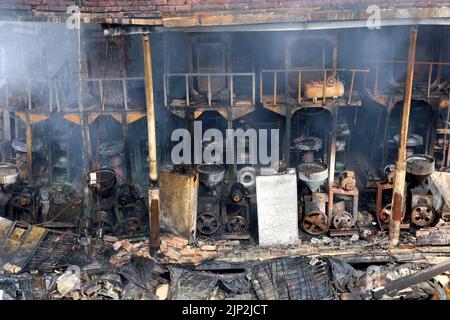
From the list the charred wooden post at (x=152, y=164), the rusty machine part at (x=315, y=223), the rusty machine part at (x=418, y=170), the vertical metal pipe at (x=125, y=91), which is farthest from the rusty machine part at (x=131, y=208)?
the rusty machine part at (x=418, y=170)

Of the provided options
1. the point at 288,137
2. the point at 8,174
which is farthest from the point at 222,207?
the point at 8,174

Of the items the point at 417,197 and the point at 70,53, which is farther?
the point at 70,53

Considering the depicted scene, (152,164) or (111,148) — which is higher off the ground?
(152,164)

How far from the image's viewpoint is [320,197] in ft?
56.8

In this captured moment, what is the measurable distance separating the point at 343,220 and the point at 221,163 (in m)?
4.02

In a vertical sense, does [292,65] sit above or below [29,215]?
above

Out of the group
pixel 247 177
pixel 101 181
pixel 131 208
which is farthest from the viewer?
pixel 247 177

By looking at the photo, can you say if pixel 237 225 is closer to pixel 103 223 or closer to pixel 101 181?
pixel 103 223

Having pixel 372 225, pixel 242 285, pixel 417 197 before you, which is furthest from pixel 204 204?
pixel 417 197

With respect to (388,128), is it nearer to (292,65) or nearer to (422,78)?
(422,78)

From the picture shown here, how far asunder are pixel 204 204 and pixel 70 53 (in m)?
6.24

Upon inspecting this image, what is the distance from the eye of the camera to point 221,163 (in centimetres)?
1878

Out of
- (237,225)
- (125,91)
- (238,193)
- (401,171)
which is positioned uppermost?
(125,91)

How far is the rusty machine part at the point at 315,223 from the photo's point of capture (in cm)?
1702
